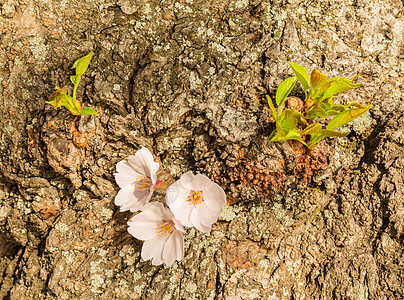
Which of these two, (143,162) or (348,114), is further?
(143,162)

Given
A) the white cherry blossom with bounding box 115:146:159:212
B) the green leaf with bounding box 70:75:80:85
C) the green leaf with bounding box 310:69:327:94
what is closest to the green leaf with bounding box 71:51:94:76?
the green leaf with bounding box 70:75:80:85

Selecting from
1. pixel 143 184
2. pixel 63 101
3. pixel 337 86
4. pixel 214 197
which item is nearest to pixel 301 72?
pixel 337 86

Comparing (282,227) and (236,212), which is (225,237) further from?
(282,227)

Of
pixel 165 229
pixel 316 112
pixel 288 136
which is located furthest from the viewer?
pixel 165 229

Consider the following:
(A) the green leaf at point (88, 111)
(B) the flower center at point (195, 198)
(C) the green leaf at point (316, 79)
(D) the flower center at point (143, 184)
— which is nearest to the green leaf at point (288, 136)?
(C) the green leaf at point (316, 79)

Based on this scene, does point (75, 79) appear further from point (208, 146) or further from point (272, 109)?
point (272, 109)

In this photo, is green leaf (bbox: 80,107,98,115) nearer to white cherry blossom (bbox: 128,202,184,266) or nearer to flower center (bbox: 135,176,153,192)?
flower center (bbox: 135,176,153,192)

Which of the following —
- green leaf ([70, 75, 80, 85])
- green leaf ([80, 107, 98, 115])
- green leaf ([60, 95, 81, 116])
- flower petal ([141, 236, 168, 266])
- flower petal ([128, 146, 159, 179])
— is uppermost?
green leaf ([70, 75, 80, 85])
